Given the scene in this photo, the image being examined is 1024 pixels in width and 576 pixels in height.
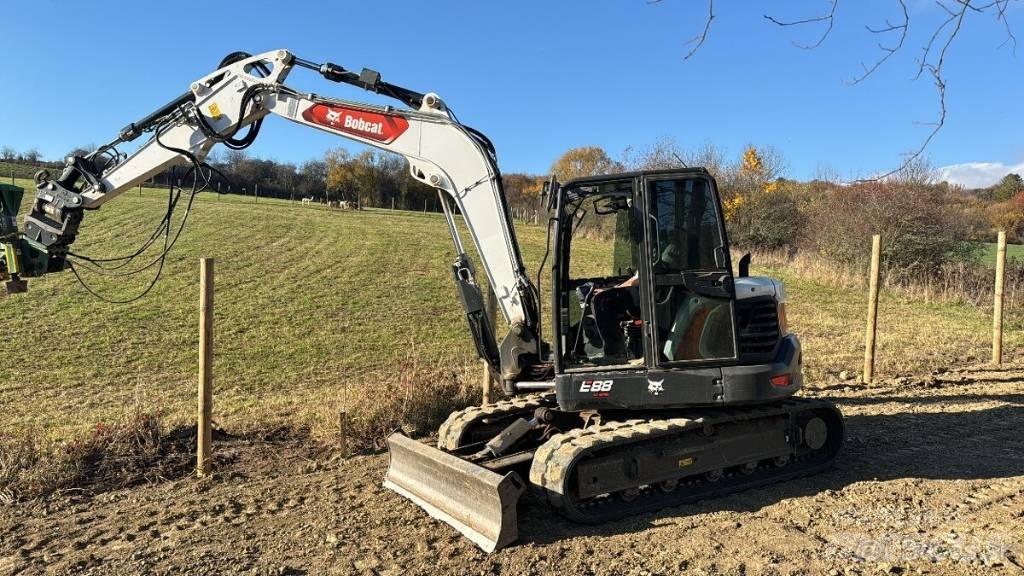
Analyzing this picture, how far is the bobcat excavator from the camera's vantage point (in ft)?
17.4

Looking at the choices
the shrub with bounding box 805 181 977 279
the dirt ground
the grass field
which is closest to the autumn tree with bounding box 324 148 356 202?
the grass field

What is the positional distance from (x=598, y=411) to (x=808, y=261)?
21062mm

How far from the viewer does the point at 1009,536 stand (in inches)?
183

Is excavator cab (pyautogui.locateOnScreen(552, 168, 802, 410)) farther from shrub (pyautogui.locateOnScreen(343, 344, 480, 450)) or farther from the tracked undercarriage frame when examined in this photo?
shrub (pyautogui.locateOnScreen(343, 344, 480, 450))

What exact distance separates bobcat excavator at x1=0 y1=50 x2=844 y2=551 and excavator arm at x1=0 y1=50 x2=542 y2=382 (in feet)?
0.04

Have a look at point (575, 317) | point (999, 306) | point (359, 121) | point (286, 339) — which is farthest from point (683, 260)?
point (286, 339)

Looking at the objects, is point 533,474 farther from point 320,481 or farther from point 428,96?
point 428,96

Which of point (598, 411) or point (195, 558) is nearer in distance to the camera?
point (195, 558)

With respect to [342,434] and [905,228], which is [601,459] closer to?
[342,434]

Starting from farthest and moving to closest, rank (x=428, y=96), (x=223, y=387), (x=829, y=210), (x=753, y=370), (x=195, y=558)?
(x=829, y=210)
(x=223, y=387)
(x=428, y=96)
(x=753, y=370)
(x=195, y=558)

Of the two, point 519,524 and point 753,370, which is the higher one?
point 753,370

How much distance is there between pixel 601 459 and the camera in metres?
5.15

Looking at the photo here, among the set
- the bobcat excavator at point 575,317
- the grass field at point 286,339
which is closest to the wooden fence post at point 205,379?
the bobcat excavator at point 575,317

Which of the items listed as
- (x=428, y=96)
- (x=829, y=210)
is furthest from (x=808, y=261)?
(x=428, y=96)
